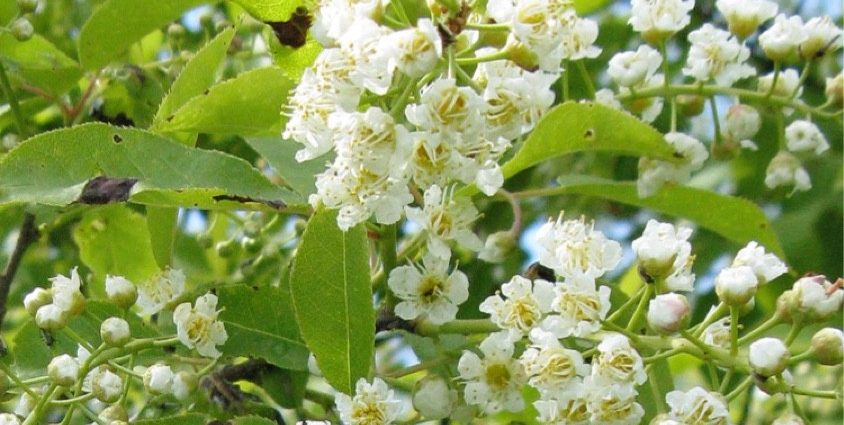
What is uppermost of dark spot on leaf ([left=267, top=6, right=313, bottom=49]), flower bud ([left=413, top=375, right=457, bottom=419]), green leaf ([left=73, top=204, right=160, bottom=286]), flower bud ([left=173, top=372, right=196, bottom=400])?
dark spot on leaf ([left=267, top=6, right=313, bottom=49])

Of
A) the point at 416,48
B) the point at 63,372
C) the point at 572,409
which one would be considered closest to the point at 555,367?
the point at 572,409

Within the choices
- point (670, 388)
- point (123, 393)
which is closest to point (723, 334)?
point (670, 388)

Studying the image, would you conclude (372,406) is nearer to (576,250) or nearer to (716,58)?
(576,250)

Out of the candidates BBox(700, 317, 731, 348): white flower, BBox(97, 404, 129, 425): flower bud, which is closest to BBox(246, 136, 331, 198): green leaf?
BBox(97, 404, 129, 425): flower bud

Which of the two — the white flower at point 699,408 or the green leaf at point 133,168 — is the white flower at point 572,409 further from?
the green leaf at point 133,168

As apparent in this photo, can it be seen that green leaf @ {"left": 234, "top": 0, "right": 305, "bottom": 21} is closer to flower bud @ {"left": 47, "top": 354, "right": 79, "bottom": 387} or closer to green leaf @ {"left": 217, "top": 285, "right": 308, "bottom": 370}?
green leaf @ {"left": 217, "top": 285, "right": 308, "bottom": 370}

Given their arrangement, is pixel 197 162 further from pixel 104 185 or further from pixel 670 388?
pixel 670 388
